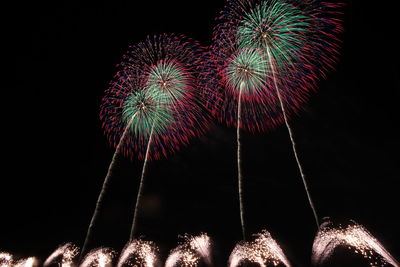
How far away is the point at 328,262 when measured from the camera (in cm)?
1697

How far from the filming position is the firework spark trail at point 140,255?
22.3 meters

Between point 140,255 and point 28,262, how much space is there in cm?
2079

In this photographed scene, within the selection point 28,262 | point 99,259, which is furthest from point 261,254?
point 28,262

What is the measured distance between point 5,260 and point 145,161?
26676mm

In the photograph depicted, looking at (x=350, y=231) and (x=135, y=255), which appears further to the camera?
(x=135, y=255)

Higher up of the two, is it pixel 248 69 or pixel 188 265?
pixel 248 69

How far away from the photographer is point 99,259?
92.8 ft

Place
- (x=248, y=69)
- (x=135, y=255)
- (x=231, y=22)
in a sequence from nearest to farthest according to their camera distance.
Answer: (x=231, y=22) → (x=248, y=69) → (x=135, y=255)

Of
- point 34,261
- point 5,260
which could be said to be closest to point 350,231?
point 34,261

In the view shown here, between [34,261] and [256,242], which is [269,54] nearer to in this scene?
[256,242]

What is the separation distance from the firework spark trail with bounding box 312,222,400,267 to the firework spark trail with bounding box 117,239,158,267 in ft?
41.6

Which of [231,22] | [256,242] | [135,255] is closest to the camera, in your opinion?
[231,22]

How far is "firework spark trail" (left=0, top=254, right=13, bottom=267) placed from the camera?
3482 centimetres

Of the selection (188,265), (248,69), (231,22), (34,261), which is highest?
(231,22)
